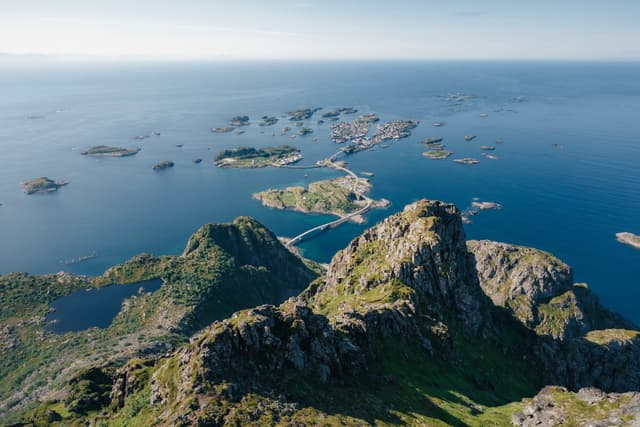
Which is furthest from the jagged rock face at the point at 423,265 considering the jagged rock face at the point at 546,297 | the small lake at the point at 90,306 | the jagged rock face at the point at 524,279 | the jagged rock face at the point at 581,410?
the small lake at the point at 90,306

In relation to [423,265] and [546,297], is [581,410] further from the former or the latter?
[546,297]

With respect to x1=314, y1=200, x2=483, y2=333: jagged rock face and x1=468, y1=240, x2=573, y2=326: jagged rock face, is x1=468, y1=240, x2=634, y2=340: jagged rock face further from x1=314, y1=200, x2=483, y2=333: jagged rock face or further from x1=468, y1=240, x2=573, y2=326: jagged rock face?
x1=314, y1=200, x2=483, y2=333: jagged rock face

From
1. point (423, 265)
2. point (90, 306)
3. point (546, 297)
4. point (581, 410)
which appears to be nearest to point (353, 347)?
point (581, 410)

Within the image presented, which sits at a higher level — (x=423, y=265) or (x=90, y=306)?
(x=423, y=265)

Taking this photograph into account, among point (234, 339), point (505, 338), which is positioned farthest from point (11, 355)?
point (505, 338)

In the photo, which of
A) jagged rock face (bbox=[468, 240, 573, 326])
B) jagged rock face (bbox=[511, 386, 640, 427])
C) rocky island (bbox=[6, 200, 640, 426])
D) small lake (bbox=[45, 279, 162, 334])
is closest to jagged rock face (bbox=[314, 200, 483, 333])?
rocky island (bbox=[6, 200, 640, 426])

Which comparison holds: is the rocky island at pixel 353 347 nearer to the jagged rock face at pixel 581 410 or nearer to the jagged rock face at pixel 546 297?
the jagged rock face at pixel 581 410
